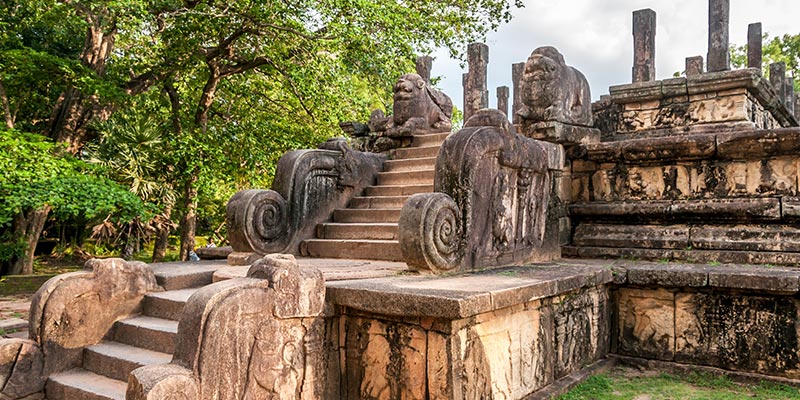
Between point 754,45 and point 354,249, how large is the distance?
1110 centimetres

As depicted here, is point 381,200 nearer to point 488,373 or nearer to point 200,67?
point 488,373

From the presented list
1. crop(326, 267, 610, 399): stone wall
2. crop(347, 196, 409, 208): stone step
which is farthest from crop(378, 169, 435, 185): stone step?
crop(326, 267, 610, 399): stone wall

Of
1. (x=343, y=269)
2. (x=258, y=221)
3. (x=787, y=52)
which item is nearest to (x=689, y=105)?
(x=343, y=269)

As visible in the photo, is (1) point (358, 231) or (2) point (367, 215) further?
(2) point (367, 215)

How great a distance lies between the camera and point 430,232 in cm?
399

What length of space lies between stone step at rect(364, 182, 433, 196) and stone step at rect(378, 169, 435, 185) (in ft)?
0.43

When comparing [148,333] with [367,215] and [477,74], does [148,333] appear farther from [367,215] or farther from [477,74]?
[477,74]

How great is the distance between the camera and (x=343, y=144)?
20.8 feet

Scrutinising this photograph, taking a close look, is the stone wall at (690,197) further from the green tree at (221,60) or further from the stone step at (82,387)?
the green tree at (221,60)

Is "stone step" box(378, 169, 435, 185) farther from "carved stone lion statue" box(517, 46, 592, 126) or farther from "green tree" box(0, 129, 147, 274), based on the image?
"green tree" box(0, 129, 147, 274)

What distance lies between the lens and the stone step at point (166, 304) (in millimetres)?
3998

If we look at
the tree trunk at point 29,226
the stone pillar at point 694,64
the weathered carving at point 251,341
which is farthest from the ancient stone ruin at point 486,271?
the tree trunk at point 29,226

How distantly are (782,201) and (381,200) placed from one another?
3787 millimetres

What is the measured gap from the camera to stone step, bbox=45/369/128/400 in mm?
3428
